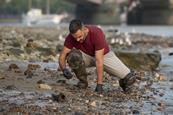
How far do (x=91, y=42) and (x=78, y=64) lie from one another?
0.51 meters

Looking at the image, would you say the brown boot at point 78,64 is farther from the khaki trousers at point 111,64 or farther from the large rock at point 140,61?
the large rock at point 140,61

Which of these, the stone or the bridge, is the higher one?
the stone

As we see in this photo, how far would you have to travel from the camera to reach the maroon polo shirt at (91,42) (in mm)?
9180

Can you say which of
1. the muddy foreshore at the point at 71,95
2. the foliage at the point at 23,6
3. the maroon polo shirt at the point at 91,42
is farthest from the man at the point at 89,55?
the foliage at the point at 23,6

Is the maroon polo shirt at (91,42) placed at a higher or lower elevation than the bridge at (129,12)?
higher

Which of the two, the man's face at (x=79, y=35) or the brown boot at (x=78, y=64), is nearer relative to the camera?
the man's face at (x=79, y=35)

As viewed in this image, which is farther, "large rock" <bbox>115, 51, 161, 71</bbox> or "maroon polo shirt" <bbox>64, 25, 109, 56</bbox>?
"large rock" <bbox>115, 51, 161, 71</bbox>

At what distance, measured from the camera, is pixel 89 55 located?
31.4 feet

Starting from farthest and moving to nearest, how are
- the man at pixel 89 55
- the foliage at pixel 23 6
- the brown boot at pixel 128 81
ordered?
the foliage at pixel 23 6 < the brown boot at pixel 128 81 < the man at pixel 89 55

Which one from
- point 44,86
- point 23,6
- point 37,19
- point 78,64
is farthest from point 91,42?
point 23,6

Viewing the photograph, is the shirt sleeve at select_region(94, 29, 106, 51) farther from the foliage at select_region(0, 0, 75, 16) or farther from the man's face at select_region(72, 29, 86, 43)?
the foliage at select_region(0, 0, 75, 16)

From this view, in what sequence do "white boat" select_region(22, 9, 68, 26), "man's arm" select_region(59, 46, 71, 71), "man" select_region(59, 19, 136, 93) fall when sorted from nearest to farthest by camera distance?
"man" select_region(59, 19, 136, 93), "man's arm" select_region(59, 46, 71, 71), "white boat" select_region(22, 9, 68, 26)

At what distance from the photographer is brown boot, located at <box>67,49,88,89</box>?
9414 mm

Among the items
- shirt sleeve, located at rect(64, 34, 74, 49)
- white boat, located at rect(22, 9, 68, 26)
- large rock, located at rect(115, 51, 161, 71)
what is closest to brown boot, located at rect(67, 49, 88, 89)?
shirt sleeve, located at rect(64, 34, 74, 49)
